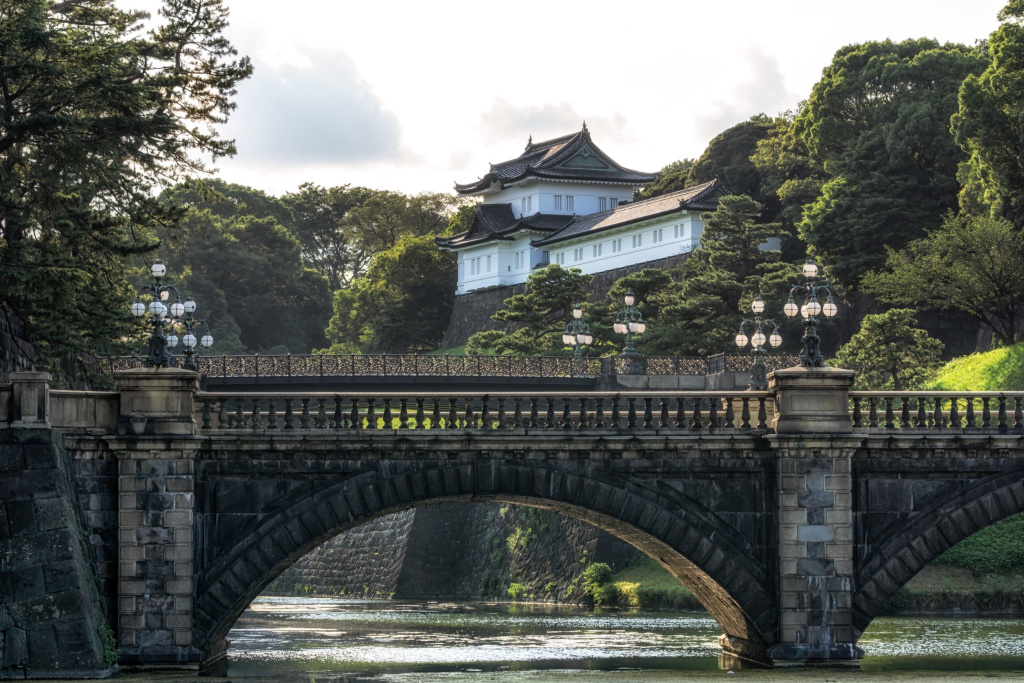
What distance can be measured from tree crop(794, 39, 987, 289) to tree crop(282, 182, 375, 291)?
62429mm

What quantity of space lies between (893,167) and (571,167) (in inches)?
1408

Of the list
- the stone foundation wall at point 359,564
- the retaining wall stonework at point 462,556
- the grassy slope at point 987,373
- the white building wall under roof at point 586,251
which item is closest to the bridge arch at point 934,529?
the retaining wall stonework at point 462,556

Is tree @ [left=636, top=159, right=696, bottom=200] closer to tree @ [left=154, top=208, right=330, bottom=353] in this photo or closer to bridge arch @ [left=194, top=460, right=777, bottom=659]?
tree @ [left=154, top=208, right=330, bottom=353]

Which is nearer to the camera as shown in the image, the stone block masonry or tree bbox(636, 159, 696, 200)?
the stone block masonry

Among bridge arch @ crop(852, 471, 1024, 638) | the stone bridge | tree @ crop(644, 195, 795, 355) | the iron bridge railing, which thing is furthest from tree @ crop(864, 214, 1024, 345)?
bridge arch @ crop(852, 471, 1024, 638)

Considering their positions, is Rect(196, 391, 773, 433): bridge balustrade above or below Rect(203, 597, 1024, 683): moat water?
above

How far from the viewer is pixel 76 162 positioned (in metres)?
42.2

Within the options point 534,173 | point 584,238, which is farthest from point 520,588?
point 534,173

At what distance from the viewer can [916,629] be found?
45.2m

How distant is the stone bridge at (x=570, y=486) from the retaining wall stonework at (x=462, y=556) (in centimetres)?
2380

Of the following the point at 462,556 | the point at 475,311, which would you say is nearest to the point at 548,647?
the point at 462,556

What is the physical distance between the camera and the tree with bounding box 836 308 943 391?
65.6 metres

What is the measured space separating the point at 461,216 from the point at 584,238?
19499 mm

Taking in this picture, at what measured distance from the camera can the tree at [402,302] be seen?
113375mm
